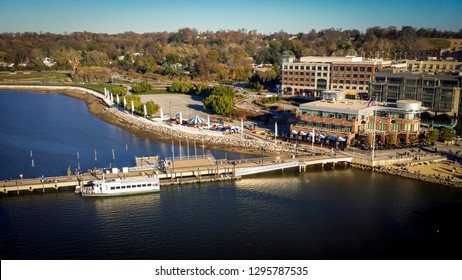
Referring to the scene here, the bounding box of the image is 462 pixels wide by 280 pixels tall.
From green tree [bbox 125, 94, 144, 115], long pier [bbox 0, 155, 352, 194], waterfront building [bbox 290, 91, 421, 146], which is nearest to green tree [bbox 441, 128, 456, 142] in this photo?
waterfront building [bbox 290, 91, 421, 146]

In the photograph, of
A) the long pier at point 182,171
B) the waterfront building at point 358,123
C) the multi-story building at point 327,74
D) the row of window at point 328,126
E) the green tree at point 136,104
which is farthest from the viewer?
the multi-story building at point 327,74

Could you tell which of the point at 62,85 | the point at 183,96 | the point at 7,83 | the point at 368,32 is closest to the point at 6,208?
the point at 183,96

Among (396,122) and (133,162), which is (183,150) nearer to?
(133,162)

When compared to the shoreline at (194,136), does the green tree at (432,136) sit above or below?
above

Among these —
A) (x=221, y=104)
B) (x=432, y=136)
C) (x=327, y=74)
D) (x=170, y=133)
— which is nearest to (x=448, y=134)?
(x=432, y=136)

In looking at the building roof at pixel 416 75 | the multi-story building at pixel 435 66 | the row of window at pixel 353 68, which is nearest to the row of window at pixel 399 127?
the building roof at pixel 416 75

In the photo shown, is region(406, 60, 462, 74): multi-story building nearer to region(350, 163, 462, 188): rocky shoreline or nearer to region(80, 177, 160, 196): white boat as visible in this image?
region(350, 163, 462, 188): rocky shoreline

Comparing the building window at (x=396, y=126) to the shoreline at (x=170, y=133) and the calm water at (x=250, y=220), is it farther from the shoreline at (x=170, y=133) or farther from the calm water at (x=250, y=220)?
the shoreline at (x=170, y=133)

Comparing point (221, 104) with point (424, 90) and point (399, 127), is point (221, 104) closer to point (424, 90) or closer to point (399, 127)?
point (399, 127)
